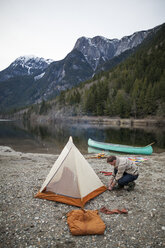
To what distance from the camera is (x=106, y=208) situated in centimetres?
602

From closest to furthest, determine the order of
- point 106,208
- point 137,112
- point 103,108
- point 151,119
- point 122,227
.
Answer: point 122,227
point 106,208
point 151,119
point 137,112
point 103,108

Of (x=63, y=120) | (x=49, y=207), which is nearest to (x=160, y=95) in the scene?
(x=63, y=120)

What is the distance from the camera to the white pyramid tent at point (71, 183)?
660 centimetres

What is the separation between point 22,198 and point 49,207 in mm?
1477

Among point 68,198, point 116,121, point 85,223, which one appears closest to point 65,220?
point 85,223

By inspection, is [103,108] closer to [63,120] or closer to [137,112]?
[137,112]

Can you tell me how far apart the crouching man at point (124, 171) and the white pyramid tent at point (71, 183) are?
100 centimetres

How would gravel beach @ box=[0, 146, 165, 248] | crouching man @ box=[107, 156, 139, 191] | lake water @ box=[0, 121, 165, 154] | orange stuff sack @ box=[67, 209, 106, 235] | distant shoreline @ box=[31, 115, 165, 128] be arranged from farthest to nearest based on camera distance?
distant shoreline @ box=[31, 115, 165, 128]
lake water @ box=[0, 121, 165, 154]
crouching man @ box=[107, 156, 139, 191]
orange stuff sack @ box=[67, 209, 106, 235]
gravel beach @ box=[0, 146, 165, 248]

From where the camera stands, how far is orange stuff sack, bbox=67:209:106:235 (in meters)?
4.54

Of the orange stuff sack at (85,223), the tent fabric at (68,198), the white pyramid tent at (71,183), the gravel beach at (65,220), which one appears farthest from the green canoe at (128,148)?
the orange stuff sack at (85,223)

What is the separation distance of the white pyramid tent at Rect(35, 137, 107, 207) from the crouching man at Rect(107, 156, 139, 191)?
100cm

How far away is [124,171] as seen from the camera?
7102 millimetres

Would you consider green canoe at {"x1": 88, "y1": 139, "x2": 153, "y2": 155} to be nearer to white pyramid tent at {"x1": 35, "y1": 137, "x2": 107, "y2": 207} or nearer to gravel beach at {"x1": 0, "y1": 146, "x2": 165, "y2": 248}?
gravel beach at {"x1": 0, "y1": 146, "x2": 165, "y2": 248}

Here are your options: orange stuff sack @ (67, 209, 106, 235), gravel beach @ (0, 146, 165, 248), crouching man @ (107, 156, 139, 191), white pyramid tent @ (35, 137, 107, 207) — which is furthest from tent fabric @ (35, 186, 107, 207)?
crouching man @ (107, 156, 139, 191)
